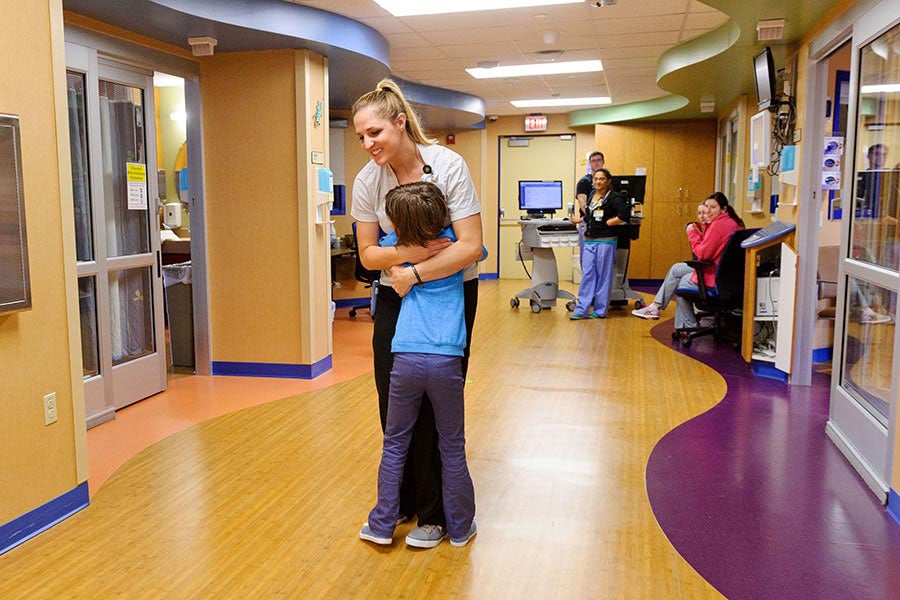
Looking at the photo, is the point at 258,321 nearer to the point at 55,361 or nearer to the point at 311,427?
the point at 311,427

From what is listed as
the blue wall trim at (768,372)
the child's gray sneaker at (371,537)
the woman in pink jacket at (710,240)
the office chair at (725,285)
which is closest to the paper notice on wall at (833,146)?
the office chair at (725,285)

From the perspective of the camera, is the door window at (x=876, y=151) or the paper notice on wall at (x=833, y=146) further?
the paper notice on wall at (x=833, y=146)

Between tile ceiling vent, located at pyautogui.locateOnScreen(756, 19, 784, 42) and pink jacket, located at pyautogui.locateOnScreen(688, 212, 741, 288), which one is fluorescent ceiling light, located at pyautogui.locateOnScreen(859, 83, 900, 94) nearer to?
tile ceiling vent, located at pyautogui.locateOnScreen(756, 19, 784, 42)

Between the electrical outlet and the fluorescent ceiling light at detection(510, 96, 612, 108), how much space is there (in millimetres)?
7923

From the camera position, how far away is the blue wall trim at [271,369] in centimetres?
515

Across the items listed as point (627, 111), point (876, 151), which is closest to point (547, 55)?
point (876, 151)

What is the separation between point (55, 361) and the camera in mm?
2771

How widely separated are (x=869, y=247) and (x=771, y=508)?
1451 millimetres

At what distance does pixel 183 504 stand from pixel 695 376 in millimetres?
3618

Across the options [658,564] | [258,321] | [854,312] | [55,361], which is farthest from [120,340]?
[854,312]

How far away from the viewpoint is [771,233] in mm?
4965

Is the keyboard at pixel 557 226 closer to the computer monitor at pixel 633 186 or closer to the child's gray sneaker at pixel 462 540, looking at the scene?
the computer monitor at pixel 633 186

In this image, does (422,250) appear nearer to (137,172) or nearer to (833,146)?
(137,172)

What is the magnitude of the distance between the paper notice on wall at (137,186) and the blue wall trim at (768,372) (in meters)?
4.28
